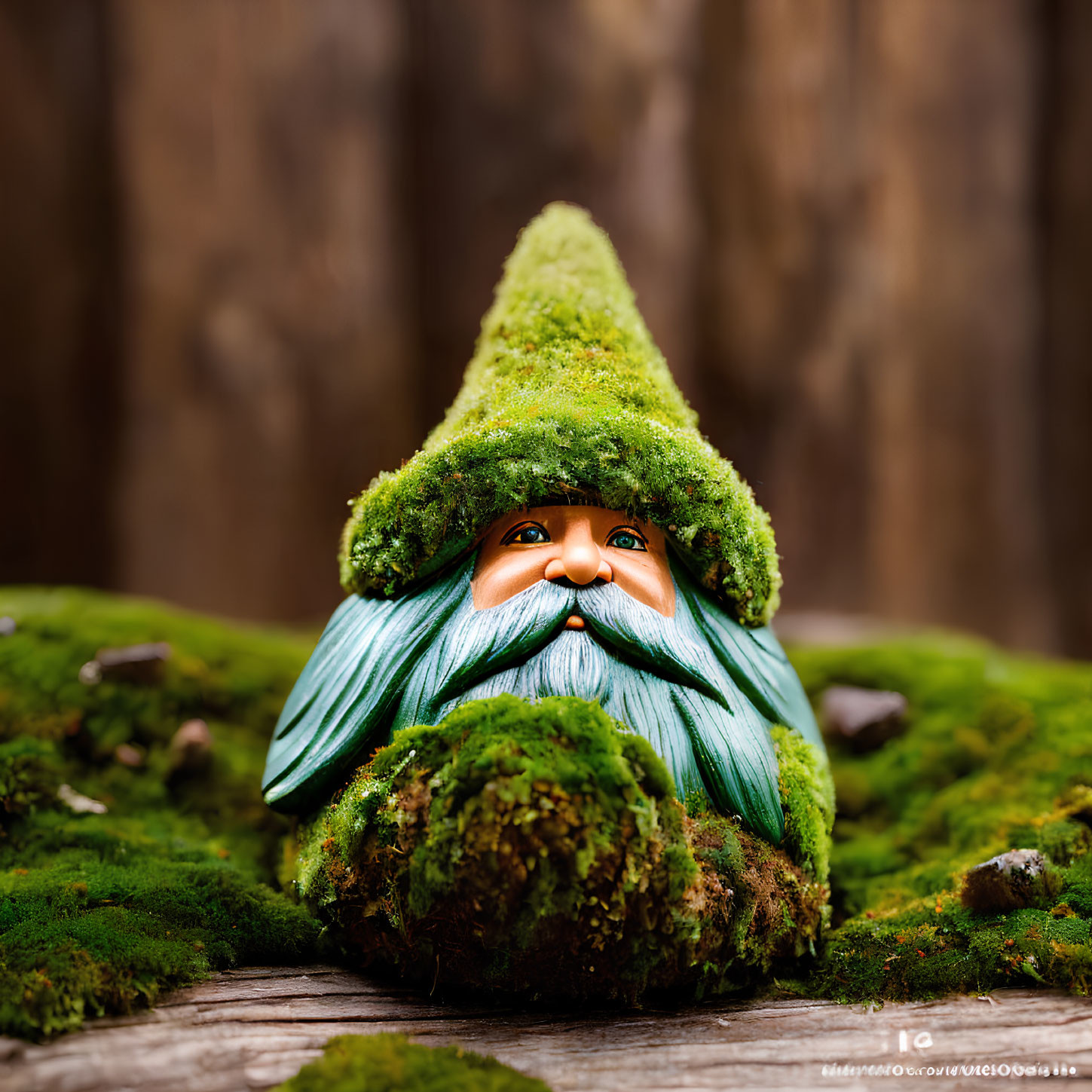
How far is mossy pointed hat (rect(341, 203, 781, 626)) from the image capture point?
164 centimetres

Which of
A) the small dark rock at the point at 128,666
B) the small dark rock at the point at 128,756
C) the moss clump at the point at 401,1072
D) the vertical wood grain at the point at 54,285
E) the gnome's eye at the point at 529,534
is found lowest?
the moss clump at the point at 401,1072

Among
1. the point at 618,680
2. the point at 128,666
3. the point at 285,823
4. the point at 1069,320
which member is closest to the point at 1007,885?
the point at 618,680

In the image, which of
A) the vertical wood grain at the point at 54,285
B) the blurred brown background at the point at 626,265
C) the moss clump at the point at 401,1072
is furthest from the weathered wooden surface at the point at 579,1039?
the vertical wood grain at the point at 54,285

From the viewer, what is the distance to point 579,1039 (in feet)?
4.44

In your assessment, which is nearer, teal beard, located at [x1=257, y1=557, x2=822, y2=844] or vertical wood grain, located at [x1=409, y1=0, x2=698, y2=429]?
teal beard, located at [x1=257, y1=557, x2=822, y2=844]

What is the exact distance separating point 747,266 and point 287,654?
2.30m

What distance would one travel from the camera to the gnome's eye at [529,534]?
5.58ft

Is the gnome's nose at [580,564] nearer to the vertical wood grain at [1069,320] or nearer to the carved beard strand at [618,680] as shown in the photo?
the carved beard strand at [618,680]

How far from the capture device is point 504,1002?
1.47 m

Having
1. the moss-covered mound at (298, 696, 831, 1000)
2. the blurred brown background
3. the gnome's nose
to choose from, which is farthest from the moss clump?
the blurred brown background

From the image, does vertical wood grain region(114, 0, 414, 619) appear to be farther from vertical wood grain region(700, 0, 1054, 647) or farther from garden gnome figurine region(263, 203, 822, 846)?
garden gnome figurine region(263, 203, 822, 846)

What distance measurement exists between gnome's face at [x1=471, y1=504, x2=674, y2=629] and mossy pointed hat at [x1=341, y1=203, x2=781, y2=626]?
40 mm

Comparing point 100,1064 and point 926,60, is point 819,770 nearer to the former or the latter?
point 100,1064

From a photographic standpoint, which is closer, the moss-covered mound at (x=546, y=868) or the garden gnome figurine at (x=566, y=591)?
the moss-covered mound at (x=546, y=868)
